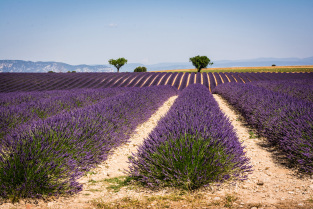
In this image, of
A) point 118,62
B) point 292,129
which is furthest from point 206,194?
point 118,62

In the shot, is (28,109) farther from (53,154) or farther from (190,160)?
(190,160)

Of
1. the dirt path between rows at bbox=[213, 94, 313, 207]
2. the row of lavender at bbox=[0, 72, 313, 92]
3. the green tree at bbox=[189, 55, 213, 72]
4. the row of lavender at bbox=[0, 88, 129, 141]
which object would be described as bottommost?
the dirt path between rows at bbox=[213, 94, 313, 207]

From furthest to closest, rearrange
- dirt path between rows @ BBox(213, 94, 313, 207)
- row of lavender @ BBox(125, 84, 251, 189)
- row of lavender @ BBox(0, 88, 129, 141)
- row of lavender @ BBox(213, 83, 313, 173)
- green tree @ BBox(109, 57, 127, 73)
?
1. green tree @ BBox(109, 57, 127, 73)
2. row of lavender @ BBox(0, 88, 129, 141)
3. row of lavender @ BBox(213, 83, 313, 173)
4. row of lavender @ BBox(125, 84, 251, 189)
5. dirt path between rows @ BBox(213, 94, 313, 207)

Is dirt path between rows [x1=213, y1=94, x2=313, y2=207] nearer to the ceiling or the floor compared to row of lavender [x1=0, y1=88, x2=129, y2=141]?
nearer to the floor

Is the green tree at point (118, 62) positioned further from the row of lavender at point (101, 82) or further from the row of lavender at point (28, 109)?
the row of lavender at point (28, 109)

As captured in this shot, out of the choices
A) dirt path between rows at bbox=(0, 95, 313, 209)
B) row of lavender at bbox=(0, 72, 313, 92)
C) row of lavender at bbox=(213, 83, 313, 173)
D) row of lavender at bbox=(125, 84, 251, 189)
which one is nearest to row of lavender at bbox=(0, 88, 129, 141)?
dirt path between rows at bbox=(0, 95, 313, 209)

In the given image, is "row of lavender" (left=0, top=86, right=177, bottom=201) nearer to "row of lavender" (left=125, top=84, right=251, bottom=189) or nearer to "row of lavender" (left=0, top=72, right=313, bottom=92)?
"row of lavender" (left=125, top=84, right=251, bottom=189)

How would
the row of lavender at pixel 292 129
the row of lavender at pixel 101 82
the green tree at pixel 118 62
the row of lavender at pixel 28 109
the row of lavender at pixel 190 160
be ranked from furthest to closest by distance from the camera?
the green tree at pixel 118 62, the row of lavender at pixel 101 82, the row of lavender at pixel 28 109, the row of lavender at pixel 292 129, the row of lavender at pixel 190 160

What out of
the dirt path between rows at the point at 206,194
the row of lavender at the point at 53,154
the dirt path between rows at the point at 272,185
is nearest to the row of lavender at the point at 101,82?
the row of lavender at the point at 53,154

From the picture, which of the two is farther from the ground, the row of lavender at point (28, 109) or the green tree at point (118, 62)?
the green tree at point (118, 62)

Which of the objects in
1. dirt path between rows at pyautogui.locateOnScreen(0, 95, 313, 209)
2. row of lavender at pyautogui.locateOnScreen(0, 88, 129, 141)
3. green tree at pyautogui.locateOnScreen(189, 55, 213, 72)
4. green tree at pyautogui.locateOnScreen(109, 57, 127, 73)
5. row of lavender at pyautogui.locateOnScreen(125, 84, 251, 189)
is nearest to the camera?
dirt path between rows at pyautogui.locateOnScreen(0, 95, 313, 209)

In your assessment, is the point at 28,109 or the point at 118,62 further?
the point at 118,62

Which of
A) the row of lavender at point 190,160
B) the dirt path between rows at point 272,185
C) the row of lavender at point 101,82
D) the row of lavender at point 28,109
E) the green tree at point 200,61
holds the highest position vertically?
the green tree at point 200,61

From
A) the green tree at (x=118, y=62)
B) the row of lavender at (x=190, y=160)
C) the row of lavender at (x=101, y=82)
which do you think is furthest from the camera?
the green tree at (x=118, y=62)
